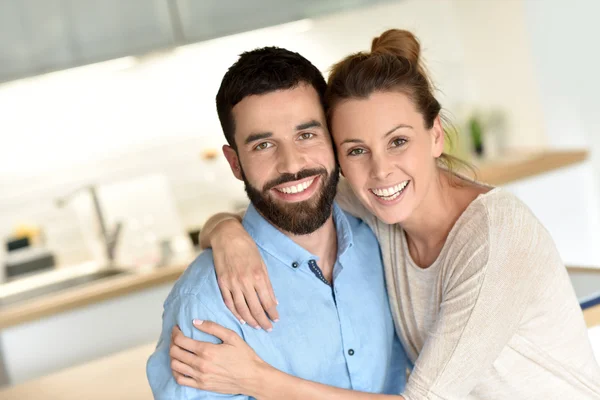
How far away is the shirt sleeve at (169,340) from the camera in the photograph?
4.60 ft

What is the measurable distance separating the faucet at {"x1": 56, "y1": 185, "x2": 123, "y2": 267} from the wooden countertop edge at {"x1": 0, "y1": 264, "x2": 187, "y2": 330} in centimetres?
49

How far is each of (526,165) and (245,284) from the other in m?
2.68

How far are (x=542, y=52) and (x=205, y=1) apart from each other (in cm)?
181

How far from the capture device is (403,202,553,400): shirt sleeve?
143cm

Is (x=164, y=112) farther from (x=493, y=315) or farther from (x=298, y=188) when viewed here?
(x=493, y=315)

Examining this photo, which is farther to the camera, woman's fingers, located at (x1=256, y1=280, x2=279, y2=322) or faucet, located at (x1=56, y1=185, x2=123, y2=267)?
faucet, located at (x1=56, y1=185, x2=123, y2=267)

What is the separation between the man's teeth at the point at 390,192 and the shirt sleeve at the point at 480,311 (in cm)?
20

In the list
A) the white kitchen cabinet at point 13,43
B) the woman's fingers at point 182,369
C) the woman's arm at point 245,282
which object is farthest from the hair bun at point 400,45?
the white kitchen cabinet at point 13,43

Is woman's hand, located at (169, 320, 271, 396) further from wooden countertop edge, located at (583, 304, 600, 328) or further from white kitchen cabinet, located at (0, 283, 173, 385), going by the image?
white kitchen cabinet, located at (0, 283, 173, 385)

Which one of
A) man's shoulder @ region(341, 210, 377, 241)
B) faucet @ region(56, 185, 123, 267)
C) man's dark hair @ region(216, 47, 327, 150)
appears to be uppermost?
man's dark hair @ region(216, 47, 327, 150)

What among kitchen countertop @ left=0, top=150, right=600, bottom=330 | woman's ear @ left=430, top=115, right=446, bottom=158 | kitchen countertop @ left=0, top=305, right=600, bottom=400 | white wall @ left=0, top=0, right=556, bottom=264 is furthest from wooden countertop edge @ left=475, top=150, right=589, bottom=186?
woman's ear @ left=430, top=115, right=446, bottom=158

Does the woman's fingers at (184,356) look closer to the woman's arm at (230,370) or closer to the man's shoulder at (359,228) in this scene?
the woman's arm at (230,370)

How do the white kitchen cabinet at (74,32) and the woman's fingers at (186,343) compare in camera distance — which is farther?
the white kitchen cabinet at (74,32)

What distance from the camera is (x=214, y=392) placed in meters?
1.41
